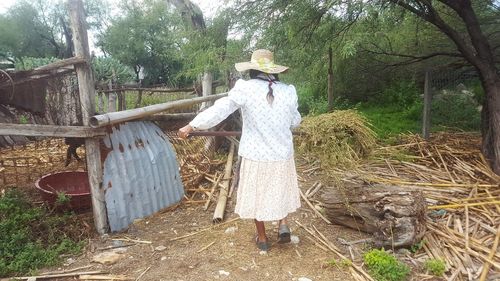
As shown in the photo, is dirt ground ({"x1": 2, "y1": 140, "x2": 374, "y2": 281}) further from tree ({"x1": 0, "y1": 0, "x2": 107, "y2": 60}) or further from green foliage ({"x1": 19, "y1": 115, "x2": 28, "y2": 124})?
tree ({"x1": 0, "y1": 0, "x2": 107, "y2": 60})

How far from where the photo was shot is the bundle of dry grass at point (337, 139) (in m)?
4.98

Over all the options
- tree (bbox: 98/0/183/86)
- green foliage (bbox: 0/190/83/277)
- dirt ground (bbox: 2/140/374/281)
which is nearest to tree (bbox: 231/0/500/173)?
dirt ground (bbox: 2/140/374/281)

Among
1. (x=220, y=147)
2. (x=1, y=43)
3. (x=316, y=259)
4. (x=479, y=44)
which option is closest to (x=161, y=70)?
(x=1, y=43)

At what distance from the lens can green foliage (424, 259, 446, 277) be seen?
11.1ft

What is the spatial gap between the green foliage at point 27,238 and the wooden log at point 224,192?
1.58 metres

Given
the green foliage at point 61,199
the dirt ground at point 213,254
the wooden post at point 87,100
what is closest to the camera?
the dirt ground at point 213,254

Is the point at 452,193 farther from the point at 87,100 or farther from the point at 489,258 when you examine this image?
the point at 87,100

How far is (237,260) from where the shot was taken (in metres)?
3.56

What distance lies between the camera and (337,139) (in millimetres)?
5188

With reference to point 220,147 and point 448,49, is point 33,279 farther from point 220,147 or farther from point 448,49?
point 448,49

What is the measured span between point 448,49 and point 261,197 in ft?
24.8

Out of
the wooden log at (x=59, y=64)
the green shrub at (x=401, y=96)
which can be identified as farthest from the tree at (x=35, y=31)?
the wooden log at (x=59, y=64)

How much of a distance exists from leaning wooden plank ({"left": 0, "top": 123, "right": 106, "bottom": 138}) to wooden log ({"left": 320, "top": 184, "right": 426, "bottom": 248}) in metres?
2.80

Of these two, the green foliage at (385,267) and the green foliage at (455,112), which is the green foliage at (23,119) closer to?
the green foliage at (385,267)
